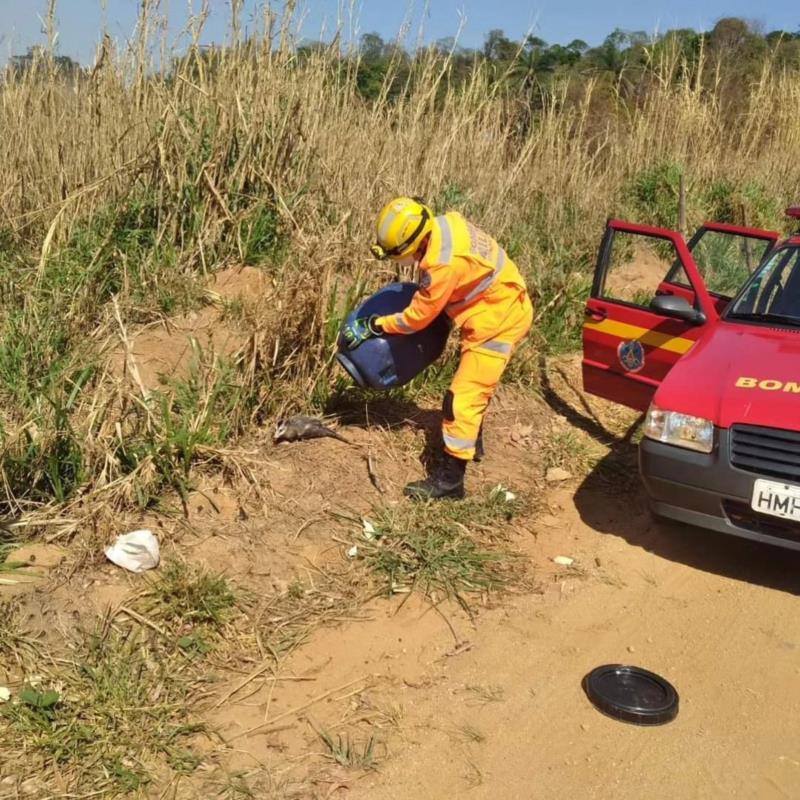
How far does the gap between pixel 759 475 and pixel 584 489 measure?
4.83 feet

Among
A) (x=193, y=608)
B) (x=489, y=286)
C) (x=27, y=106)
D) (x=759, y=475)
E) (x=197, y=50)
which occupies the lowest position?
(x=193, y=608)

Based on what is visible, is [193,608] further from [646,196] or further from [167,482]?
[646,196]

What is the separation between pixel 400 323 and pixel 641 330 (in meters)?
1.62

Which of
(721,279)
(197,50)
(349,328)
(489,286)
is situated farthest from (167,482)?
(721,279)

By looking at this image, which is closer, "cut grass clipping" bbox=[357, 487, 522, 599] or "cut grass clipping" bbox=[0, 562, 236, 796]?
"cut grass clipping" bbox=[0, 562, 236, 796]

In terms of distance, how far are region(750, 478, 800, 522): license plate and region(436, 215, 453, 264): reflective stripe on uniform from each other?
5.45 feet

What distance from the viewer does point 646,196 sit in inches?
385

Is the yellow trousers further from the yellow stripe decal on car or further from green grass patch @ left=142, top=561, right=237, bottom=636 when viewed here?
green grass patch @ left=142, top=561, right=237, bottom=636

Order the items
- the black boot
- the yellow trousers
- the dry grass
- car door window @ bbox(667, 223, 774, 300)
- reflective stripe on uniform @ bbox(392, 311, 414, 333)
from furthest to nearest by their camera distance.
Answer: car door window @ bbox(667, 223, 774, 300) < the black boot < the yellow trousers < reflective stripe on uniform @ bbox(392, 311, 414, 333) < the dry grass

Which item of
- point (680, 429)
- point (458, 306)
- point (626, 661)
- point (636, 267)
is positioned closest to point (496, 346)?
point (458, 306)

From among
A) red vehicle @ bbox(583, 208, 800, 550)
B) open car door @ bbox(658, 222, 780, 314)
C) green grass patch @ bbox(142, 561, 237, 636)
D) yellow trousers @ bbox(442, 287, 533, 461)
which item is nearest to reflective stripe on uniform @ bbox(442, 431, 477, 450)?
yellow trousers @ bbox(442, 287, 533, 461)

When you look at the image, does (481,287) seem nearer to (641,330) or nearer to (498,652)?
(641,330)

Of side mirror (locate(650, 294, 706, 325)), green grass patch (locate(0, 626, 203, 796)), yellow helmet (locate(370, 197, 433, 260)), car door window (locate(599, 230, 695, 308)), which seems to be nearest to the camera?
green grass patch (locate(0, 626, 203, 796))

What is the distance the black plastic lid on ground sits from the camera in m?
3.20
